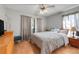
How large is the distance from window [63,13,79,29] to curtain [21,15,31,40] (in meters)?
0.57

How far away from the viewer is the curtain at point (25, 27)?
124 centimetres

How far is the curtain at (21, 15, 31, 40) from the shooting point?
4.08 ft

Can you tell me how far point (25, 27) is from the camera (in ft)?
4.21

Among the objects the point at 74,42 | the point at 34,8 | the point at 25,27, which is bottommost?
the point at 74,42

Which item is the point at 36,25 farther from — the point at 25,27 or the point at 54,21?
the point at 54,21

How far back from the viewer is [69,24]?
124 centimetres

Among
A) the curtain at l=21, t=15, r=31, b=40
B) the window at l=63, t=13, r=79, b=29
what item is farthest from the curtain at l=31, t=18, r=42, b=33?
the window at l=63, t=13, r=79, b=29

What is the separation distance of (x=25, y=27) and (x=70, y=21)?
0.71m

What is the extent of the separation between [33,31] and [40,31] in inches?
4.8

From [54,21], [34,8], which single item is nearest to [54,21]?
[54,21]

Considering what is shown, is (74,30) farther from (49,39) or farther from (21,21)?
(21,21)
